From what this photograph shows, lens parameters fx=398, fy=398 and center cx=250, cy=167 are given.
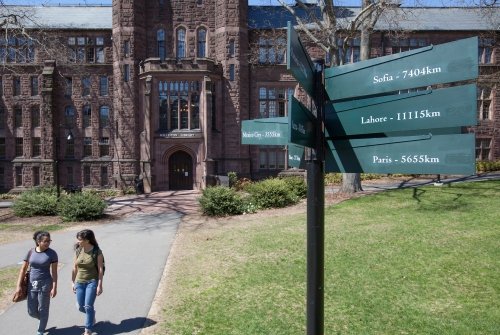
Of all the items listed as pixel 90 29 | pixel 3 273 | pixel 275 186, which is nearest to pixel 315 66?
pixel 3 273

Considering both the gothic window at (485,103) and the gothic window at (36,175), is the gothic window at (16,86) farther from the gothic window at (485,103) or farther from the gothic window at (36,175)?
the gothic window at (485,103)

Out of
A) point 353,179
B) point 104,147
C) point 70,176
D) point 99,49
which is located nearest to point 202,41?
point 99,49

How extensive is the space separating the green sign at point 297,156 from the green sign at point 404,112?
0.27 metres

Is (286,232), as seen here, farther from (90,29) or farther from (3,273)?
(90,29)

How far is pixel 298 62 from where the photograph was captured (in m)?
2.35

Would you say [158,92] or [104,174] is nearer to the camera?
[158,92]

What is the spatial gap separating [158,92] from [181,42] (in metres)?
4.22

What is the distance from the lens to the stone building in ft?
81.8

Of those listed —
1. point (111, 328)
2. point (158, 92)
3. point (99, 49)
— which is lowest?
point (111, 328)

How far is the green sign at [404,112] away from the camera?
7.54 feet

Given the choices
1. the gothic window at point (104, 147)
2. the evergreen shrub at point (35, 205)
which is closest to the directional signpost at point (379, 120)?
the evergreen shrub at point (35, 205)

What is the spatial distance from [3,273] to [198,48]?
21008 millimetres

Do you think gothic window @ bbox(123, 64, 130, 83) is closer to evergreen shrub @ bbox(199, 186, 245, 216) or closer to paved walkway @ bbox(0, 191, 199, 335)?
paved walkway @ bbox(0, 191, 199, 335)

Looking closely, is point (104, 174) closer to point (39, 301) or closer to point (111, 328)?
point (39, 301)
